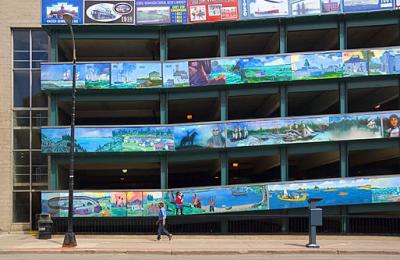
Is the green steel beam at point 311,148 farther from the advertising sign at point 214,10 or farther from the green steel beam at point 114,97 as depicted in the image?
the green steel beam at point 114,97

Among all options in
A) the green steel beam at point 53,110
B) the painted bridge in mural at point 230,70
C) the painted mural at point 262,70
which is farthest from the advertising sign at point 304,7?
the green steel beam at point 53,110

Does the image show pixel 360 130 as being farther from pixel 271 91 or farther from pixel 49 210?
pixel 49 210

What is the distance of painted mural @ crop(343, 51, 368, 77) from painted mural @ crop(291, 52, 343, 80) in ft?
0.91

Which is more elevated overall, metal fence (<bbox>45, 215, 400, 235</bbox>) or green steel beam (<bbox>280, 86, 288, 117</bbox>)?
green steel beam (<bbox>280, 86, 288, 117</bbox>)

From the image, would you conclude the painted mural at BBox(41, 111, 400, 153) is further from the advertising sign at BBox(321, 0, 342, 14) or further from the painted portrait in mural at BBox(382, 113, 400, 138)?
the advertising sign at BBox(321, 0, 342, 14)

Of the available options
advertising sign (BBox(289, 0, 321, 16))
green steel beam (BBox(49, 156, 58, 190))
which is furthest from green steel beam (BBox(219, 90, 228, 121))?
green steel beam (BBox(49, 156, 58, 190))

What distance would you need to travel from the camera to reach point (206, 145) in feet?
94.3

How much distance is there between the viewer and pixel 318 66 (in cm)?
2897

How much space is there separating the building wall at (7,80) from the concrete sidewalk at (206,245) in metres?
4.90

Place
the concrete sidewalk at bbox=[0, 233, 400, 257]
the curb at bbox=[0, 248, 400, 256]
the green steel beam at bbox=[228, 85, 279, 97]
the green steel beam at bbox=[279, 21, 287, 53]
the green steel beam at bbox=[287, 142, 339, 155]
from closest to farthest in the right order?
1. the curb at bbox=[0, 248, 400, 256]
2. the concrete sidewalk at bbox=[0, 233, 400, 257]
3. the green steel beam at bbox=[287, 142, 339, 155]
4. the green steel beam at bbox=[279, 21, 287, 53]
5. the green steel beam at bbox=[228, 85, 279, 97]

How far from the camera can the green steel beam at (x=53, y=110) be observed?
29.5 m

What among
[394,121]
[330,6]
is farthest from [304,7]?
[394,121]

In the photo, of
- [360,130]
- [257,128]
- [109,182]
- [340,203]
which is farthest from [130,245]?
[109,182]

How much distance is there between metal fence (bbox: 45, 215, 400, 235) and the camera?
92.8 ft
